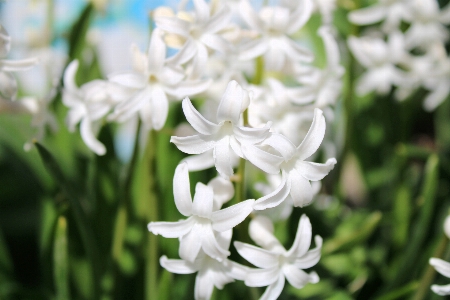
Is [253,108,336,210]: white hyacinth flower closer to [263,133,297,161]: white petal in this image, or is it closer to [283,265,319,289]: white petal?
[263,133,297,161]: white petal

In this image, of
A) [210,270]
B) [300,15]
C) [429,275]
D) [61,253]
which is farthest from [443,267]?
[61,253]

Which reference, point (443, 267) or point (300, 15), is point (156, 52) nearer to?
point (300, 15)

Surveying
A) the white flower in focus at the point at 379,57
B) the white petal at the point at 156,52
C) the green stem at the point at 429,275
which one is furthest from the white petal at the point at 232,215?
the white flower in focus at the point at 379,57

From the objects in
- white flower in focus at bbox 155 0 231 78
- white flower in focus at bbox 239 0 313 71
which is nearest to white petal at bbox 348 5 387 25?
white flower in focus at bbox 239 0 313 71

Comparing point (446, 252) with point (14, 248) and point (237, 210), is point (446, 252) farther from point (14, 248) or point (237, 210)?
point (14, 248)

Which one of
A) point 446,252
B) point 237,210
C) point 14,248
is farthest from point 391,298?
point 14,248

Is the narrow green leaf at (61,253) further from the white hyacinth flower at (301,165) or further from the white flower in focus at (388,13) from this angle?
the white flower in focus at (388,13)
